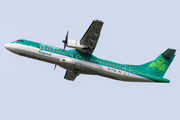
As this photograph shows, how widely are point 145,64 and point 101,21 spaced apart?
25.5ft

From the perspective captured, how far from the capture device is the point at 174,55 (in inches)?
1043

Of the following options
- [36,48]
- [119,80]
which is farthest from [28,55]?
[119,80]

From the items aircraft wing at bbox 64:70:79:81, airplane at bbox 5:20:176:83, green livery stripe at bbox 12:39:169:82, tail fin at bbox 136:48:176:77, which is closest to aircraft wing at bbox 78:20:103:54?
airplane at bbox 5:20:176:83

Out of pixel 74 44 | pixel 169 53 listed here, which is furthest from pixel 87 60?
pixel 169 53

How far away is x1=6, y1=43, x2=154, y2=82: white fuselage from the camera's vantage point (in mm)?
24453

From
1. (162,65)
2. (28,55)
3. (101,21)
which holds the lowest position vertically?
(28,55)

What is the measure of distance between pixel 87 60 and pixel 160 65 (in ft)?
26.0

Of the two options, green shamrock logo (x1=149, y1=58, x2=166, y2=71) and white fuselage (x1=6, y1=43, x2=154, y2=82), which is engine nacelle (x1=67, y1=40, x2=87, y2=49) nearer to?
white fuselage (x1=6, y1=43, x2=154, y2=82)

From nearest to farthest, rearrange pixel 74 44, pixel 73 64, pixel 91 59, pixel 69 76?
pixel 74 44 < pixel 73 64 < pixel 91 59 < pixel 69 76

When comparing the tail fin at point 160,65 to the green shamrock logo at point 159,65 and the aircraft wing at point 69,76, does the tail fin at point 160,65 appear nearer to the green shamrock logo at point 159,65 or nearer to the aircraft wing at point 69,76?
the green shamrock logo at point 159,65

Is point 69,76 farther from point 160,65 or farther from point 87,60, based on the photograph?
point 160,65

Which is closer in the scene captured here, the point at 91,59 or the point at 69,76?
the point at 91,59

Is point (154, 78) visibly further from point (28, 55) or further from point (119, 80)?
point (28, 55)

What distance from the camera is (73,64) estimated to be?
24625 mm
